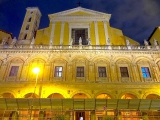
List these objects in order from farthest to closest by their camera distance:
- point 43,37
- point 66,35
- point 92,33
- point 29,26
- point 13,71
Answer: point 29,26 → point 43,37 → point 92,33 → point 66,35 → point 13,71

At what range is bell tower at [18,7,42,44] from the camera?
2716cm

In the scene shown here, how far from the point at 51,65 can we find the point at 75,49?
3743mm

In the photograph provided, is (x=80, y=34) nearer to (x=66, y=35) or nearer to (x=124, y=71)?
(x=66, y=35)

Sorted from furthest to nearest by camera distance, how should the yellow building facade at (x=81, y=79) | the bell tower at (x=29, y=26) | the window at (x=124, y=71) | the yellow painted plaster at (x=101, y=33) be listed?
the bell tower at (x=29, y=26)
the yellow painted plaster at (x=101, y=33)
the window at (x=124, y=71)
the yellow building facade at (x=81, y=79)

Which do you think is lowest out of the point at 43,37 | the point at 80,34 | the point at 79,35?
the point at 43,37

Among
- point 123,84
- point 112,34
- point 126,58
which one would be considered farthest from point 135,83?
point 112,34

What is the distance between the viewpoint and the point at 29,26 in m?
29.6

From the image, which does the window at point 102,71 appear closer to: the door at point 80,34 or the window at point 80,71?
the window at point 80,71

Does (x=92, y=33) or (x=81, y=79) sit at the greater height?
(x=92, y=33)

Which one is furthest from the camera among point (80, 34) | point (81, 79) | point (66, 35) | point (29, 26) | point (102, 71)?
point (29, 26)

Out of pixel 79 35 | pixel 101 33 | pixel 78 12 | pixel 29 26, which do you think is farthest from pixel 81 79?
pixel 29 26

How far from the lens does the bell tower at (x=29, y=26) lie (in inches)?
1069

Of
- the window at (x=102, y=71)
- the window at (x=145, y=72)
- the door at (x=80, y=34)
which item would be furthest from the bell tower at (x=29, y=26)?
the window at (x=145, y=72)

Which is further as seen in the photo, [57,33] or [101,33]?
[57,33]
